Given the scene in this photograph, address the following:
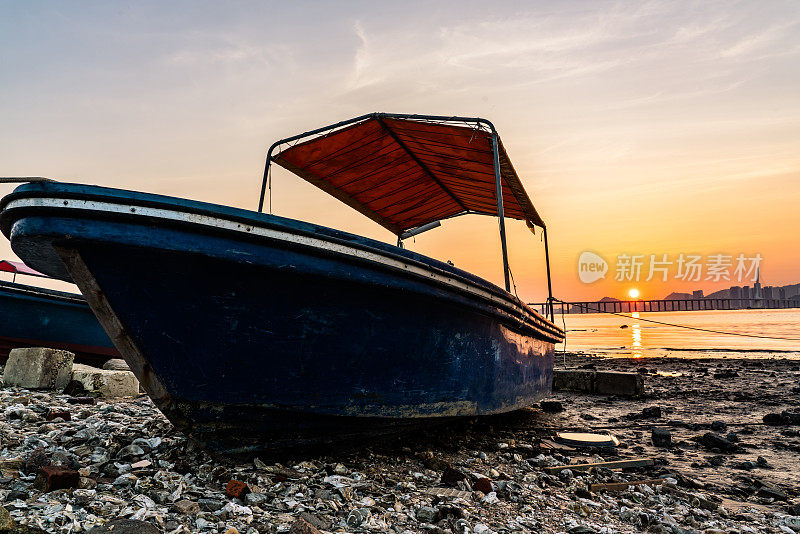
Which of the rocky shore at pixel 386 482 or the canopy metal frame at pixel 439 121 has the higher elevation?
the canopy metal frame at pixel 439 121

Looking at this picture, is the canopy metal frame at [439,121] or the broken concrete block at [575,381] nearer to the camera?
the canopy metal frame at [439,121]

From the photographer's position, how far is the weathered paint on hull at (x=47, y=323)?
8266 millimetres

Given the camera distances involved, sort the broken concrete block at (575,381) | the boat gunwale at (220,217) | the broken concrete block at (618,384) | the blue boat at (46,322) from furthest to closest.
Answer: the broken concrete block at (575,381) → the broken concrete block at (618,384) → the blue boat at (46,322) → the boat gunwale at (220,217)

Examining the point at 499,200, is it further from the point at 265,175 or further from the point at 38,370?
the point at 38,370

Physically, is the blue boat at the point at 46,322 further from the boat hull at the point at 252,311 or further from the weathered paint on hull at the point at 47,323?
the boat hull at the point at 252,311

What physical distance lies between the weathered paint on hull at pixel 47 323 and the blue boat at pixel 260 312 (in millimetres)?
6510

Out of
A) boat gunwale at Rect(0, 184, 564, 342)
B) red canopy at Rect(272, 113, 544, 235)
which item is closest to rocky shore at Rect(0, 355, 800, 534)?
boat gunwale at Rect(0, 184, 564, 342)

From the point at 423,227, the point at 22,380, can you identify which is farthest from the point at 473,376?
the point at 22,380

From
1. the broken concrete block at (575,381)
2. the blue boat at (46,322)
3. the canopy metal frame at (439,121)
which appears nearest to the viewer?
the canopy metal frame at (439,121)

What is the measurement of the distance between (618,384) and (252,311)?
27.6 feet

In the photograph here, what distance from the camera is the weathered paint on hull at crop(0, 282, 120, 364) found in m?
8.27

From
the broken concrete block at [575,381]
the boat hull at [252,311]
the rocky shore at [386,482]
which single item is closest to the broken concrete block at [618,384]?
the broken concrete block at [575,381]

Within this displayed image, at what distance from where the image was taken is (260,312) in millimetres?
3002

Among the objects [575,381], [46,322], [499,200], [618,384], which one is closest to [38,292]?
[46,322]
